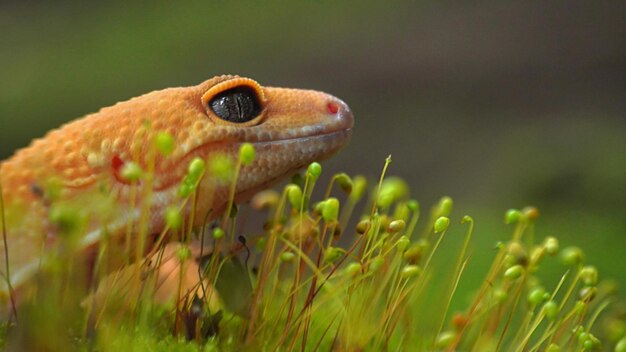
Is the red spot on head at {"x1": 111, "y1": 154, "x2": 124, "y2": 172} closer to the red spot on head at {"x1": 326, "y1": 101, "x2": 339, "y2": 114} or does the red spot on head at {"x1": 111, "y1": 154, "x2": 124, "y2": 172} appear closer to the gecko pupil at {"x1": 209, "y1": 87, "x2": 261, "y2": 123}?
the gecko pupil at {"x1": 209, "y1": 87, "x2": 261, "y2": 123}

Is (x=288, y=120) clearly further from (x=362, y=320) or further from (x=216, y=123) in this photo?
(x=362, y=320)

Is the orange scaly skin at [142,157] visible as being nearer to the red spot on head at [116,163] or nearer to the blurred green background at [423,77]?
the red spot on head at [116,163]

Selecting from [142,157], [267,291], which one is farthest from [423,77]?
[142,157]

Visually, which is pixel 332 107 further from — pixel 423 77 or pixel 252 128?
pixel 423 77

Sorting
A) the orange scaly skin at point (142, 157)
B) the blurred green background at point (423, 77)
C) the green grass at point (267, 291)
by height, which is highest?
the orange scaly skin at point (142, 157)

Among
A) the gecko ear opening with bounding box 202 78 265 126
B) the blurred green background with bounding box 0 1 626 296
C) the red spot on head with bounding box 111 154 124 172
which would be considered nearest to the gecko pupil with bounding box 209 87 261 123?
the gecko ear opening with bounding box 202 78 265 126

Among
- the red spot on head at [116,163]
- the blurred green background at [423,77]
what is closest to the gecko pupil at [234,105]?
the red spot on head at [116,163]
